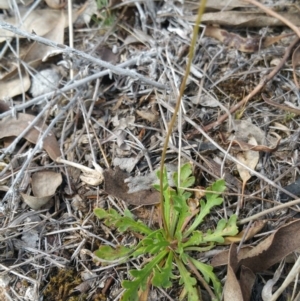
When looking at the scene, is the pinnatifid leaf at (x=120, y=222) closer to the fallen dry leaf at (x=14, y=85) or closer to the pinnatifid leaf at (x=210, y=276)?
the pinnatifid leaf at (x=210, y=276)

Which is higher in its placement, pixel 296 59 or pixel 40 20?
pixel 40 20

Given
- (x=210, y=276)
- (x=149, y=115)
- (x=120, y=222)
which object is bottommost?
(x=210, y=276)

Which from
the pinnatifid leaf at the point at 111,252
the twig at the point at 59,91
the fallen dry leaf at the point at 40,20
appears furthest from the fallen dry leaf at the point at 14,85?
the pinnatifid leaf at the point at 111,252

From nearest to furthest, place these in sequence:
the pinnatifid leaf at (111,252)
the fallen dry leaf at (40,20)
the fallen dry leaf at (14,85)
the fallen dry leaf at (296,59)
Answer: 1. the pinnatifid leaf at (111,252)
2. the fallen dry leaf at (296,59)
3. the fallen dry leaf at (14,85)
4. the fallen dry leaf at (40,20)

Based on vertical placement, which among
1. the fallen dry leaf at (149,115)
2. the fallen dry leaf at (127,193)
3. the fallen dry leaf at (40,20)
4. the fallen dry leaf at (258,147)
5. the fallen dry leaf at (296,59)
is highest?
the fallen dry leaf at (40,20)

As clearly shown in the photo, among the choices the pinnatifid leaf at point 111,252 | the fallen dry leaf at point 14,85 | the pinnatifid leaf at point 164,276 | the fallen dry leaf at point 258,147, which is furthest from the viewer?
the fallen dry leaf at point 14,85

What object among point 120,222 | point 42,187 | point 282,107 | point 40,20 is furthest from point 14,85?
point 282,107

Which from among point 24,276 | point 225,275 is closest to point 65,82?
point 24,276

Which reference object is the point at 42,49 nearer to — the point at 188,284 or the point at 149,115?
the point at 149,115
